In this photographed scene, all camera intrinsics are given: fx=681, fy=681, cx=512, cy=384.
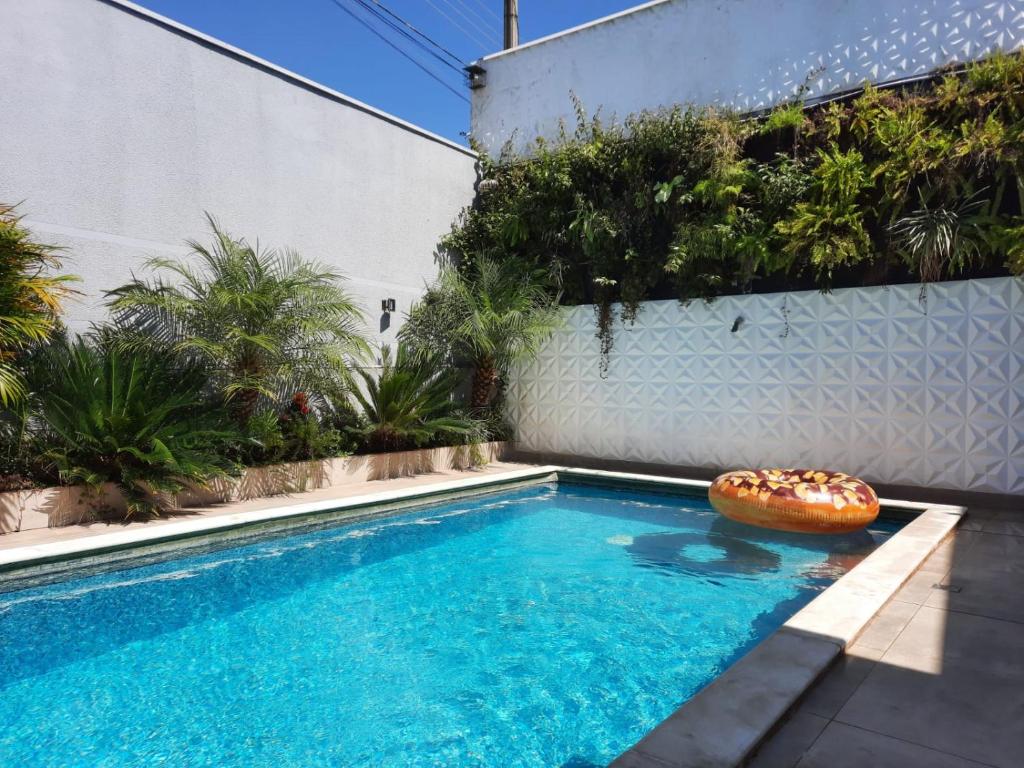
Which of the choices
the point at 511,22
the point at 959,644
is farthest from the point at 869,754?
the point at 511,22

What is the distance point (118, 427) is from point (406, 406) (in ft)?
11.3

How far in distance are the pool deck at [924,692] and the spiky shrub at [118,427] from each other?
4929 millimetres

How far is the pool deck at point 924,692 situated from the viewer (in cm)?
218

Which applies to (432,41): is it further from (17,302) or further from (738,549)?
(738,549)

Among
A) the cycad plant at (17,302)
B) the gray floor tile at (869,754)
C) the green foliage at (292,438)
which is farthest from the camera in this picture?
the green foliage at (292,438)

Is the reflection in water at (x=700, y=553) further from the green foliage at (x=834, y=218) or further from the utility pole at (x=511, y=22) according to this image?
the utility pole at (x=511, y=22)

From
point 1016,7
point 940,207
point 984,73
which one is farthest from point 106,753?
point 1016,7

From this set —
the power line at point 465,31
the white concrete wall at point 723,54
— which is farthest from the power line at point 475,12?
the white concrete wall at point 723,54

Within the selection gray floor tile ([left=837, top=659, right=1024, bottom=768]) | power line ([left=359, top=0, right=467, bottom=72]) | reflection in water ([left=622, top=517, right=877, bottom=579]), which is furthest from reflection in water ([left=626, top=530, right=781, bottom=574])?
power line ([left=359, top=0, right=467, bottom=72])

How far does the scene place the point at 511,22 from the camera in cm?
1562

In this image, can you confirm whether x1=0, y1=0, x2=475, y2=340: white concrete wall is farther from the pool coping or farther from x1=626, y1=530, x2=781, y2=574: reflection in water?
x1=626, y1=530, x2=781, y2=574: reflection in water

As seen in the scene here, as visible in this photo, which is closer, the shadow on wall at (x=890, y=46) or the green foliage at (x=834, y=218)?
Answer: the green foliage at (x=834, y=218)

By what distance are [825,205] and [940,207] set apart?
109cm

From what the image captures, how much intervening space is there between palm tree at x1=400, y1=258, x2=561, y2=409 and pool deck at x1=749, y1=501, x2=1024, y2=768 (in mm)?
6018
